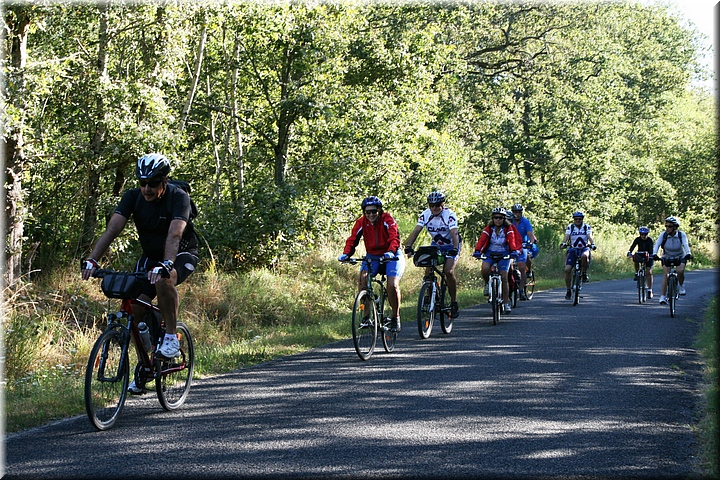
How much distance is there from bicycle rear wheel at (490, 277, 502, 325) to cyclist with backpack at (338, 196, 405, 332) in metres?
3.58

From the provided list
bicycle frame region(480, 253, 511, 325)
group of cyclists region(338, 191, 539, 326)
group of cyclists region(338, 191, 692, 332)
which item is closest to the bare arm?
group of cyclists region(338, 191, 539, 326)

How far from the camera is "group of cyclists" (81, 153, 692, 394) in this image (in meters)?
7.29

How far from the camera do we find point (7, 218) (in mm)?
13898

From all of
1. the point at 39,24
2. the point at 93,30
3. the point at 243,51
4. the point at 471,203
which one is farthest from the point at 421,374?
the point at 471,203

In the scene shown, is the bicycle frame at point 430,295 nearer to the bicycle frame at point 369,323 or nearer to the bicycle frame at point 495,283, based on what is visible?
the bicycle frame at point 369,323

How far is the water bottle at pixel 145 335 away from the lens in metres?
7.43

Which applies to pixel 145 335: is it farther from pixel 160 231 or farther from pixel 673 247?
pixel 673 247

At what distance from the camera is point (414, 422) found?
7.18 m

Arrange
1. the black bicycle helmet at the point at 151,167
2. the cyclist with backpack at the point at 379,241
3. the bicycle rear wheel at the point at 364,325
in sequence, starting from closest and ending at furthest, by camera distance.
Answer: the black bicycle helmet at the point at 151,167 → the bicycle rear wheel at the point at 364,325 → the cyclist with backpack at the point at 379,241

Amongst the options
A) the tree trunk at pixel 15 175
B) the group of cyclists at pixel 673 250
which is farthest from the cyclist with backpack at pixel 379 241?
the group of cyclists at pixel 673 250

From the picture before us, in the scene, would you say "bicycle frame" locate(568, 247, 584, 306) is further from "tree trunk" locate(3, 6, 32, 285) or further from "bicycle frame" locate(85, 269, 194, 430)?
"bicycle frame" locate(85, 269, 194, 430)

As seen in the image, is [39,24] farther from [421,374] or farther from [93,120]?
[421,374]

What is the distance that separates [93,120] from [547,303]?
35.3ft

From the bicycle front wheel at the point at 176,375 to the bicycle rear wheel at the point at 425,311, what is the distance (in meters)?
5.16
